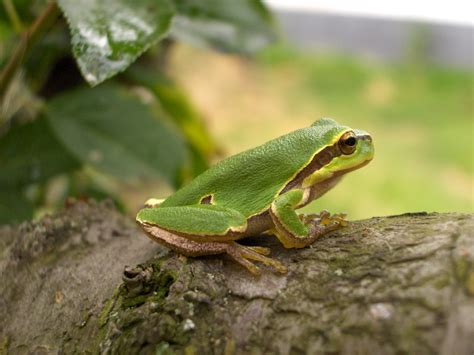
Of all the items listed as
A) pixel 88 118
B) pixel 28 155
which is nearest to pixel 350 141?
pixel 88 118

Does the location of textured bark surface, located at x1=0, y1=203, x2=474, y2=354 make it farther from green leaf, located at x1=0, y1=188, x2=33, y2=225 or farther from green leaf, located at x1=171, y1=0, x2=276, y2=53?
green leaf, located at x1=171, y1=0, x2=276, y2=53

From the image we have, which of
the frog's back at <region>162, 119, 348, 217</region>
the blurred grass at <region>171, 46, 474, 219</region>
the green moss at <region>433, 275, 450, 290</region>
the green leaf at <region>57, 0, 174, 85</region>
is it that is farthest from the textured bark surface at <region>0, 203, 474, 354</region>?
the blurred grass at <region>171, 46, 474, 219</region>

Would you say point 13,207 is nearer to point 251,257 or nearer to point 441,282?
point 251,257

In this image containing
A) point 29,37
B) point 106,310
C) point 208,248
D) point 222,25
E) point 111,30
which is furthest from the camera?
point 222,25

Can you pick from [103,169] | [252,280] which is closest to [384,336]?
[252,280]

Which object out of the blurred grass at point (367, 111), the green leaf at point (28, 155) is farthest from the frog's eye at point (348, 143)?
the blurred grass at point (367, 111)

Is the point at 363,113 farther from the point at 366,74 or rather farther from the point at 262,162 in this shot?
the point at 262,162

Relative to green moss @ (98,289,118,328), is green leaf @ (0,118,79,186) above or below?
above
